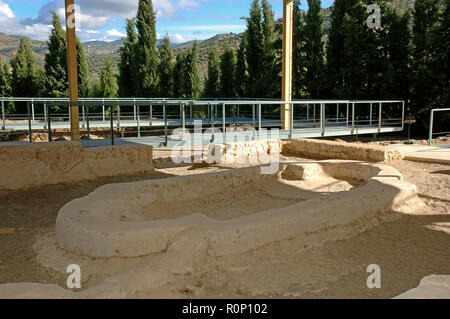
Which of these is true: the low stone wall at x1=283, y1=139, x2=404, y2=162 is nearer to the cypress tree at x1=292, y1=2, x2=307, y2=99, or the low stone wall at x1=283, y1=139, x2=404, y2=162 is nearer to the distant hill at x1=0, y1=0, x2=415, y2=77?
the cypress tree at x1=292, y1=2, x2=307, y2=99

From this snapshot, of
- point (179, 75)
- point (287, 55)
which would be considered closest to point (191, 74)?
point (179, 75)

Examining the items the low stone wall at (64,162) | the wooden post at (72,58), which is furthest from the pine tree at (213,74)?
the low stone wall at (64,162)

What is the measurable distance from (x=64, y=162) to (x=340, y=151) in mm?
6061

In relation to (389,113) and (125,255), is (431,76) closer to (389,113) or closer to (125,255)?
(389,113)

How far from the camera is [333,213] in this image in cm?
462

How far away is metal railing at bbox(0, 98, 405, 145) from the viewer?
31.0 feet

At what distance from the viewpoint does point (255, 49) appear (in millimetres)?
19234

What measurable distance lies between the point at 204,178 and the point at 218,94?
620 inches

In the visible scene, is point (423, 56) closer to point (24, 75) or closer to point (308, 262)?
point (308, 262)

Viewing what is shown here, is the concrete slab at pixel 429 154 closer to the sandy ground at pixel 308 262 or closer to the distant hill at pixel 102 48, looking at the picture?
the sandy ground at pixel 308 262

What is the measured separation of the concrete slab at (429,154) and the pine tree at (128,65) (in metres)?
14.8

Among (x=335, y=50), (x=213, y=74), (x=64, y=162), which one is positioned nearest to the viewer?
(x=64, y=162)

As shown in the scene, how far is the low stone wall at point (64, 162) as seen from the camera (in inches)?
258

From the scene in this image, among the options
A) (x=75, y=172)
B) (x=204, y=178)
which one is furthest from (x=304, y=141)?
(x=75, y=172)
